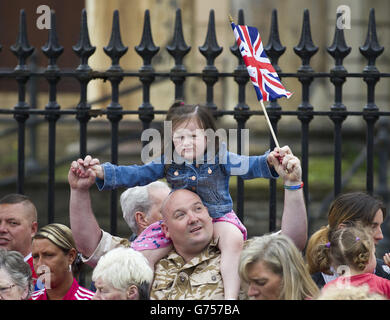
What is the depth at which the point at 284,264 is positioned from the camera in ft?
10.2

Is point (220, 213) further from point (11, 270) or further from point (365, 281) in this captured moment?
point (11, 270)

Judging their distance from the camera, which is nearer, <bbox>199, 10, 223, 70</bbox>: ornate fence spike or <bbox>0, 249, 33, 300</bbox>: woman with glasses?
<bbox>0, 249, 33, 300</bbox>: woman with glasses

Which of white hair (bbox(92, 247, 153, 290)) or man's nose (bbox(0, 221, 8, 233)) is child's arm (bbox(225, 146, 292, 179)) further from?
man's nose (bbox(0, 221, 8, 233))

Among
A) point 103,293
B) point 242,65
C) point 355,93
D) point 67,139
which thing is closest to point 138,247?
point 103,293

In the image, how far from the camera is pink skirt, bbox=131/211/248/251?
3570mm

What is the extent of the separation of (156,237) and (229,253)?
385 millimetres

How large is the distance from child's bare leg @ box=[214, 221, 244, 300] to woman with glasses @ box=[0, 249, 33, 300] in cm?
89

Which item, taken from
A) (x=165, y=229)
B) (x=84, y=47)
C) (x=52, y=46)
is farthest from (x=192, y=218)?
(x=52, y=46)

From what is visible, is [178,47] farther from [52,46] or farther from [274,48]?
[52,46]

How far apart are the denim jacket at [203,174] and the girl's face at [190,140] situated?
0.21 ft

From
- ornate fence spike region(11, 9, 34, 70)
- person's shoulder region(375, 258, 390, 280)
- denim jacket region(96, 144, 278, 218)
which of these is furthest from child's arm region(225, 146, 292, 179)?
ornate fence spike region(11, 9, 34, 70)

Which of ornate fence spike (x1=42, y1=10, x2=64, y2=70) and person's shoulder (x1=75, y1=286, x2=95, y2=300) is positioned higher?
ornate fence spike (x1=42, y1=10, x2=64, y2=70)
